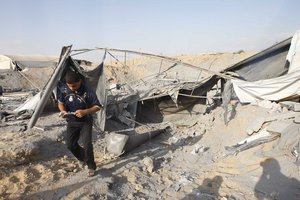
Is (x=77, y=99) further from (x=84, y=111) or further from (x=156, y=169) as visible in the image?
(x=156, y=169)

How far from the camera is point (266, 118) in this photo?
6023mm

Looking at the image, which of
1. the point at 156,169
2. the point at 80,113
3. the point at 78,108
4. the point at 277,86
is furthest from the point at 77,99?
the point at 277,86

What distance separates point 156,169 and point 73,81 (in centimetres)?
251

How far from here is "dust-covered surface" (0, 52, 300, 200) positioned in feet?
13.8

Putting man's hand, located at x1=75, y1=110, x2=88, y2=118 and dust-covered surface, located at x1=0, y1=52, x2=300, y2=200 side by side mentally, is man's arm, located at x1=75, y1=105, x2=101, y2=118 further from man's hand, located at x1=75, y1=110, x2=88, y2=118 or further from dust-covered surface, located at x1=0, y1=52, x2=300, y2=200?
dust-covered surface, located at x1=0, y1=52, x2=300, y2=200

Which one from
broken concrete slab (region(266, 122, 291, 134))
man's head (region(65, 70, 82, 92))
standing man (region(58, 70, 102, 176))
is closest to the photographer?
man's head (region(65, 70, 82, 92))

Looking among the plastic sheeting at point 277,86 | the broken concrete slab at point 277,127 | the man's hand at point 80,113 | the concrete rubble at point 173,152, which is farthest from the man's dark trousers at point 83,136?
the plastic sheeting at point 277,86

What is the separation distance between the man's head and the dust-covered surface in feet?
4.83

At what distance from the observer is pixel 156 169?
5.51 meters

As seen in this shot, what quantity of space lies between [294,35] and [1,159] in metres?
7.14

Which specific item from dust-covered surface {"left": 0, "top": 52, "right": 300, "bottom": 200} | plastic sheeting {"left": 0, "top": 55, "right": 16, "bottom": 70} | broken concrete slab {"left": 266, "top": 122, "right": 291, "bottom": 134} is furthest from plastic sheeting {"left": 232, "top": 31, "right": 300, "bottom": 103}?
plastic sheeting {"left": 0, "top": 55, "right": 16, "bottom": 70}

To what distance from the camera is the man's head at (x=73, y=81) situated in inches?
156

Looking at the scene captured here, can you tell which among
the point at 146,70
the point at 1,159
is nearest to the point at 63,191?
the point at 1,159

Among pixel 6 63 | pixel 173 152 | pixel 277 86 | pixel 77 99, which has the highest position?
pixel 277 86
